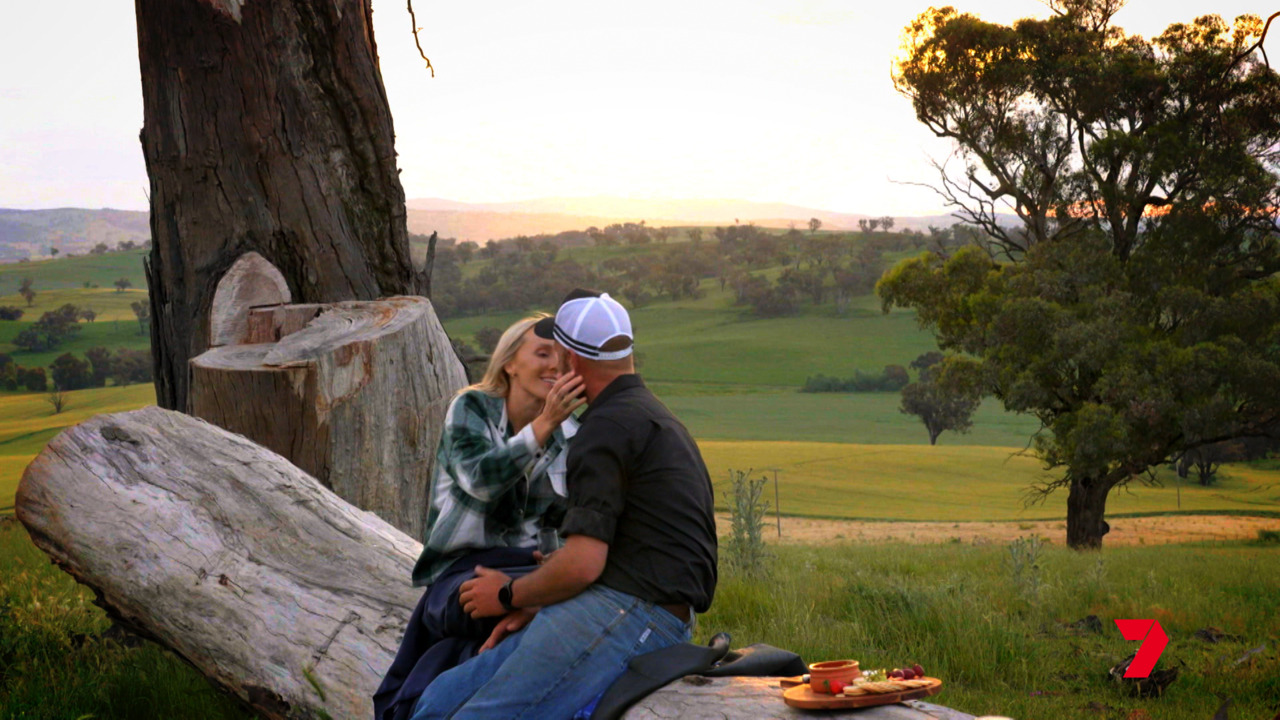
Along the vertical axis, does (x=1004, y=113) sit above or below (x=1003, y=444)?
above

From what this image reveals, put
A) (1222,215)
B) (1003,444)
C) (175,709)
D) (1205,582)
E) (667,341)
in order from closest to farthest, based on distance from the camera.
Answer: (175,709)
(1205,582)
(1222,215)
(1003,444)
(667,341)

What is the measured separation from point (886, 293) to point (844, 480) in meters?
25.3

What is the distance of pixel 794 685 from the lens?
2.88 metres

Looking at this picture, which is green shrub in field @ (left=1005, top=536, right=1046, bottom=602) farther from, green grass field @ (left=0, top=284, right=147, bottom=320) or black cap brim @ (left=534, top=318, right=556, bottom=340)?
green grass field @ (left=0, top=284, right=147, bottom=320)

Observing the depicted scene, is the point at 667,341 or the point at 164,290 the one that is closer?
the point at 164,290

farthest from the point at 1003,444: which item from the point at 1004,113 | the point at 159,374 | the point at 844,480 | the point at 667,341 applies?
the point at 159,374

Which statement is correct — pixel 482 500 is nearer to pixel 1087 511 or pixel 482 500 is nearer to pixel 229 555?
pixel 229 555

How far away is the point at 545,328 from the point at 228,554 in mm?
2236

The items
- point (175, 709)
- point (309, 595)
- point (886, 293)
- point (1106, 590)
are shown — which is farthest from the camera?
point (886, 293)

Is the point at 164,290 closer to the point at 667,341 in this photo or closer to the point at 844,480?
the point at 844,480

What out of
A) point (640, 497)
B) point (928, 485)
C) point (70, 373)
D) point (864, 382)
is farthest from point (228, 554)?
point (864, 382)

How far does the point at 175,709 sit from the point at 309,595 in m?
1.55

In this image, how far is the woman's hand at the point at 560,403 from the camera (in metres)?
3.10

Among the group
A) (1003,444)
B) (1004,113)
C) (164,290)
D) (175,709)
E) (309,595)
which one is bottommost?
Answer: (1003,444)
